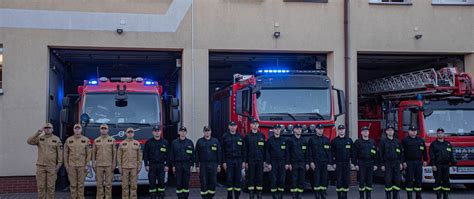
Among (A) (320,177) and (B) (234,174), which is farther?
(A) (320,177)

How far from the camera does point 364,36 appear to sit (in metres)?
16.6

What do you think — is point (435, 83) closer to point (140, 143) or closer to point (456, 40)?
point (456, 40)

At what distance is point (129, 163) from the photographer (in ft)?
40.5

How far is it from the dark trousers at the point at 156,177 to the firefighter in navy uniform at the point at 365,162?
4.25m

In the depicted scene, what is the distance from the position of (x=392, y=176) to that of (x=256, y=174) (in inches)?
118

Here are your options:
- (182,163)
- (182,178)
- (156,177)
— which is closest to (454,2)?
(182,163)

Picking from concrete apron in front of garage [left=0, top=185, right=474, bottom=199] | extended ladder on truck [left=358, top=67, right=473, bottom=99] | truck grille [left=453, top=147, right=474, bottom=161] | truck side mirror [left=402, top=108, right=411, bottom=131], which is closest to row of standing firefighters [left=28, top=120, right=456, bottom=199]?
concrete apron in front of garage [left=0, top=185, right=474, bottom=199]

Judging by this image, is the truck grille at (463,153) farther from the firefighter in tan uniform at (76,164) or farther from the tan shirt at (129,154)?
the firefighter in tan uniform at (76,164)

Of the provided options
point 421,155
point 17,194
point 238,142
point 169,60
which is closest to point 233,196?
point 238,142

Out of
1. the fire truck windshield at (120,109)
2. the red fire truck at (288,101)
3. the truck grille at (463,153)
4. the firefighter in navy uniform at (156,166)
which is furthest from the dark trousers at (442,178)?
the fire truck windshield at (120,109)

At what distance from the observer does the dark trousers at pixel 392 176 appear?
12.6m

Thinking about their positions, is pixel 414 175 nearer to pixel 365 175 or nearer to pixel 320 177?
pixel 365 175

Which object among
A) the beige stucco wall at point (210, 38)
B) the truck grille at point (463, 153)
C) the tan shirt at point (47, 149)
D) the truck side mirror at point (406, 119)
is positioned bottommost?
the truck grille at point (463, 153)

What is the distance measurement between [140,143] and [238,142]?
2.33m
